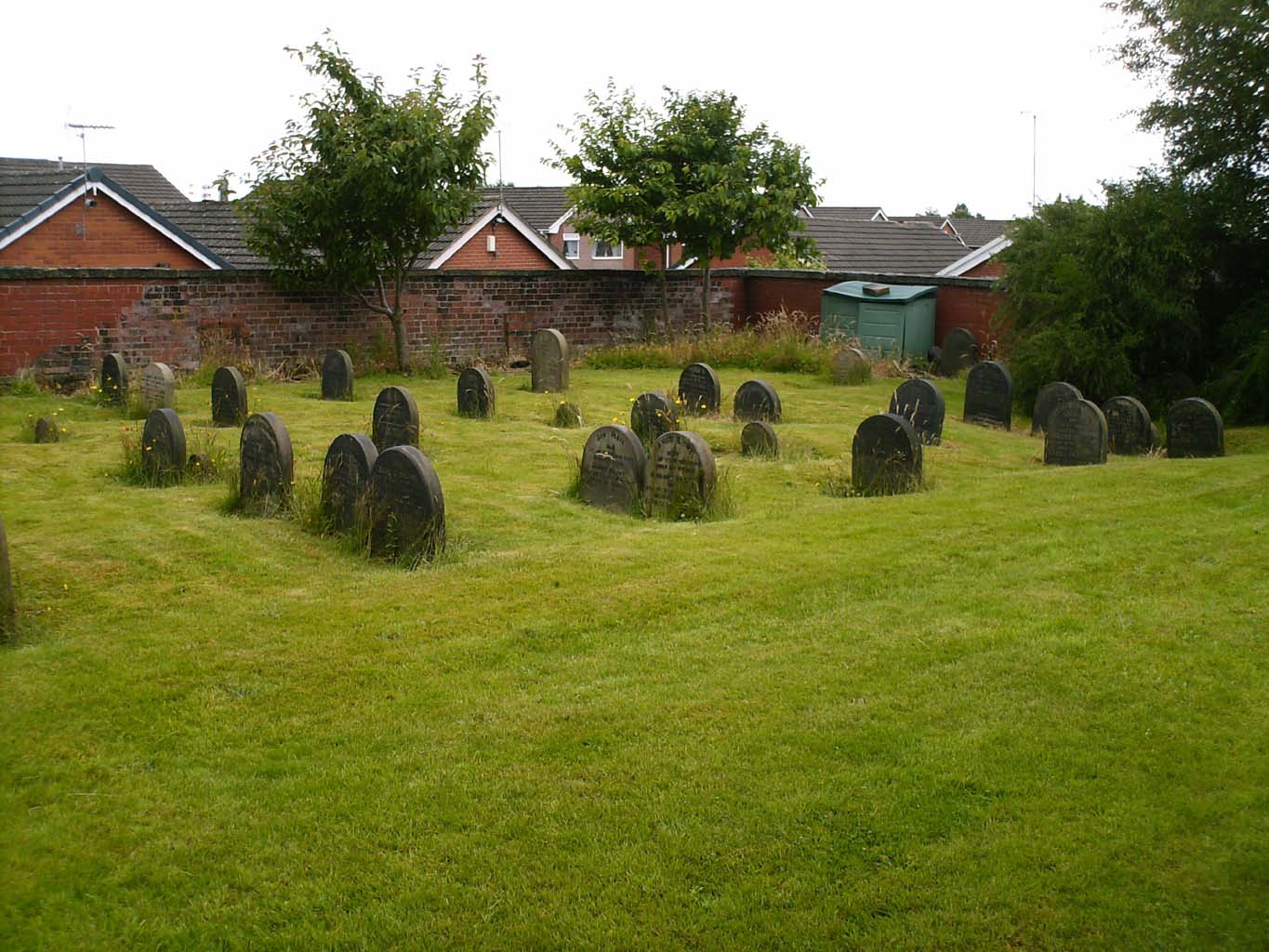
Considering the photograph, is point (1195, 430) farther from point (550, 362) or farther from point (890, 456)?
point (550, 362)

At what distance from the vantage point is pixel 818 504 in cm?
1033

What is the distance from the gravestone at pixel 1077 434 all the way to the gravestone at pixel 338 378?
10.0 m

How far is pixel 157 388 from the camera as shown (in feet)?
51.2

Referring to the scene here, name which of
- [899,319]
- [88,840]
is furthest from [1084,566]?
[899,319]

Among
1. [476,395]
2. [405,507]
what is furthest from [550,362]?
[405,507]

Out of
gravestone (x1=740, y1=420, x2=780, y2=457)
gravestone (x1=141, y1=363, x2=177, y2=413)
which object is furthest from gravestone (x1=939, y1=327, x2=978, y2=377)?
gravestone (x1=141, y1=363, x2=177, y2=413)

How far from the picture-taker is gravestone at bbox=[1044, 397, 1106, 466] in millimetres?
12750

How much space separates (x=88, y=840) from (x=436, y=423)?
1063 centimetres

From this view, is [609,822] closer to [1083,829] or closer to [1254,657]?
[1083,829]

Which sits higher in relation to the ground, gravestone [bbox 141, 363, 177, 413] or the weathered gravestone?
gravestone [bbox 141, 363, 177, 413]

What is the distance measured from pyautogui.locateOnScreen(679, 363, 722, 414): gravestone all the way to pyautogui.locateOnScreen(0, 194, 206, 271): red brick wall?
14907 mm

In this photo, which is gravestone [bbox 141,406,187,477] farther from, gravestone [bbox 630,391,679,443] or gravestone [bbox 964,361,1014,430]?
gravestone [bbox 964,361,1014,430]

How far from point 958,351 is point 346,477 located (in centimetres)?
1534

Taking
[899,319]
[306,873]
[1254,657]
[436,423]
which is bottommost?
[306,873]
